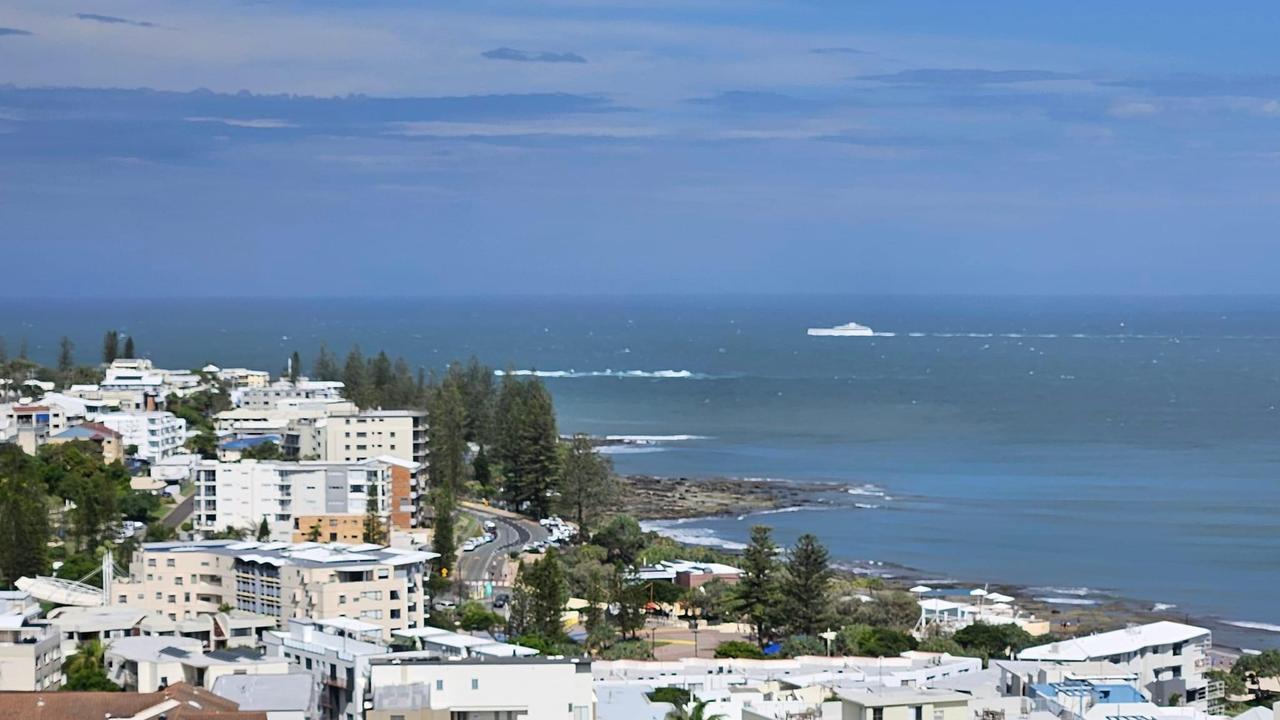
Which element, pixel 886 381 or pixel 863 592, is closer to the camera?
pixel 863 592

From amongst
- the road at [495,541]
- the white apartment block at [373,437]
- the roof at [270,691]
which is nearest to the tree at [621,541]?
the road at [495,541]

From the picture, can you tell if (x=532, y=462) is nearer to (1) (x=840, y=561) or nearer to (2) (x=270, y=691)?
(1) (x=840, y=561)

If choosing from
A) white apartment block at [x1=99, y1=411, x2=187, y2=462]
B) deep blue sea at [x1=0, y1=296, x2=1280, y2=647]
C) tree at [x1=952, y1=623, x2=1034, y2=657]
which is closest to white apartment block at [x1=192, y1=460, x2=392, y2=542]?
white apartment block at [x1=99, y1=411, x2=187, y2=462]

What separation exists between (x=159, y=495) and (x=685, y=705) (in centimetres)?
2044

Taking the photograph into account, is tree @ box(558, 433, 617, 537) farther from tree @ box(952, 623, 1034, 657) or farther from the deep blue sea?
tree @ box(952, 623, 1034, 657)

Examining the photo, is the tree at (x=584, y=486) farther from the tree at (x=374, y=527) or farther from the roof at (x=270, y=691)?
the roof at (x=270, y=691)

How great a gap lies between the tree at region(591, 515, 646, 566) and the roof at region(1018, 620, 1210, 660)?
11.2 m

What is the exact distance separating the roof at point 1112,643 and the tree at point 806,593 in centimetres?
364

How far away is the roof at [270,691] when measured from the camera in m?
17.4

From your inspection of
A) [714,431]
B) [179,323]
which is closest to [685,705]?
[714,431]

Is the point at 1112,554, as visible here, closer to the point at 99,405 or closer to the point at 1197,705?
the point at 1197,705

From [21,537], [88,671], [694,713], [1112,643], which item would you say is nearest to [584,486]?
[21,537]

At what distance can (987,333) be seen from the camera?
14425 centimetres

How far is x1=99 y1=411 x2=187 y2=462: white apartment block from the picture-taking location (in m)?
42.3
